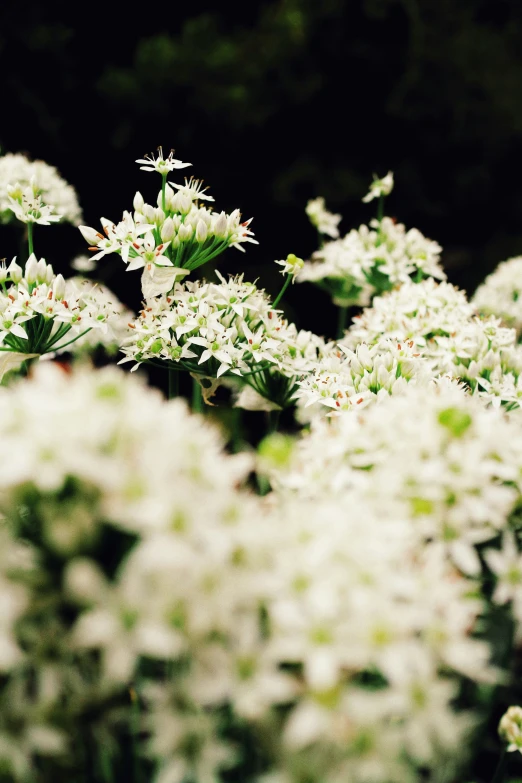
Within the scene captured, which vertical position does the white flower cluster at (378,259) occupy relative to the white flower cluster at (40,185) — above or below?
below

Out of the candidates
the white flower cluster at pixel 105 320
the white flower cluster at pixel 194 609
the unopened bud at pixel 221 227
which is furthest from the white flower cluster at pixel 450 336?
the white flower cluster at pixel 194 609

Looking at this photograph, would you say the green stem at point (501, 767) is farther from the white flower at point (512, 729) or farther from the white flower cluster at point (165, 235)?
the white flower cluster at point (165, 235)

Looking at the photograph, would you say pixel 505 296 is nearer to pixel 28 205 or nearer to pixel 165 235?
pixel 165 235

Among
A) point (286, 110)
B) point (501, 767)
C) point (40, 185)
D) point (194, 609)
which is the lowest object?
point (501, 767)

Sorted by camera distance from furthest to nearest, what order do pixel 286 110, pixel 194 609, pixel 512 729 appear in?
pixel 286 110 → pixel 512 729 → pixel 194 609

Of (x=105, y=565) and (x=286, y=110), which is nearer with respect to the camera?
(x=105, y=565)

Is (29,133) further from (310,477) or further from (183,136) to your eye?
(310,477)

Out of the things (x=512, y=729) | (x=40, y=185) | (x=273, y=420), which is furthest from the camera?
(x=40, y=185)

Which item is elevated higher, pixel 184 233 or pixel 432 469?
pixel 184 233

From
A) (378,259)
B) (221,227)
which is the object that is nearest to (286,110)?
(378,259)
